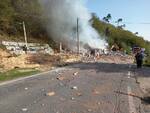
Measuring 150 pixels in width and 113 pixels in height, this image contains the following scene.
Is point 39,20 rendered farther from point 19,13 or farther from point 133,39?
point 133,39

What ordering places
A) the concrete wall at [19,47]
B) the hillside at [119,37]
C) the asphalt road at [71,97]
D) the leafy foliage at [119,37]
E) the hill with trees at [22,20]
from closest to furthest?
the asphalt road at [71,97]
the concrete wall at [19,47]
the hill with trees at [22,20]
the hillside at [119,37]
the leafy foliage at [119,37]

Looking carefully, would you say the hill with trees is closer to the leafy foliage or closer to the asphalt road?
the leafy foliage

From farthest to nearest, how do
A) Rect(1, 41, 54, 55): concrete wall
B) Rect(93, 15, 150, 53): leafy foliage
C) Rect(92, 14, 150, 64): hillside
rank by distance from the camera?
Rect(93, 15, 150, 53): leafy foliage, Rect(92, 14, 150, 64): hillside, Rect(1, 41, 54, 55): concrete wall

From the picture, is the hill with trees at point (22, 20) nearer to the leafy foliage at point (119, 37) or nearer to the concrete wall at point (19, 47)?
the concrete wall at point (19, 47)

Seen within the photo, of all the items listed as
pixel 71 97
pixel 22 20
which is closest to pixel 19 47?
pixel 22 20

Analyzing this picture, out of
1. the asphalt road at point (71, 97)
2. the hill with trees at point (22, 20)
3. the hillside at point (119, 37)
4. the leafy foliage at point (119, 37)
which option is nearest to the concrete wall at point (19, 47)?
the hill with trees at point (22, 20)

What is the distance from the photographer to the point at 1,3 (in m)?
49.2

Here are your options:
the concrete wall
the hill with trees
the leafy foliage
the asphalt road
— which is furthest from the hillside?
the asphalt road

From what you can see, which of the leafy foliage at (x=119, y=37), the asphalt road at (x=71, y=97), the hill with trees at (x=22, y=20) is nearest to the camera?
the asphalt road at (x=71, y=97)

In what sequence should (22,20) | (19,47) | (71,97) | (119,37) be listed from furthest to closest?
1. (119,37)
2. (22,20)
3. (19,47)
4. (71,97)

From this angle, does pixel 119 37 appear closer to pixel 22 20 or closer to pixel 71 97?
pixel 22 20

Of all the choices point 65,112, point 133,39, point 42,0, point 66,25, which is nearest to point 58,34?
point 66,25

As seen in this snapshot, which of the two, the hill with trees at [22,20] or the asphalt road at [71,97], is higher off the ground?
the hill with trees at [22,20]

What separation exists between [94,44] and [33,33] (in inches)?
449
